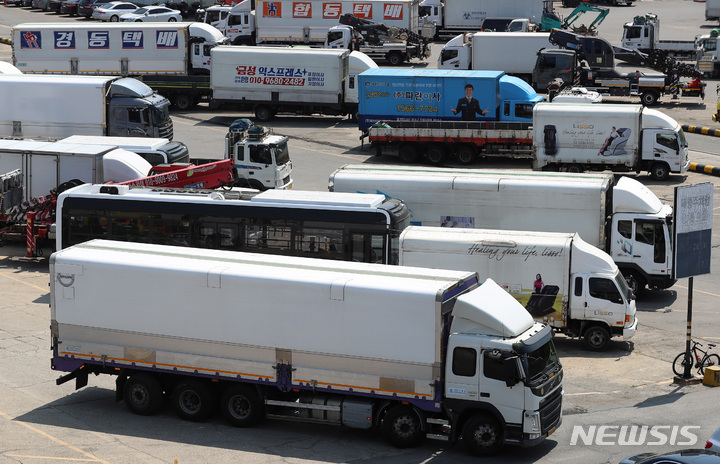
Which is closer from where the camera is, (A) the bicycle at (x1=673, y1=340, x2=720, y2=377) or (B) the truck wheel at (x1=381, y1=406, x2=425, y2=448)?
(B) the truck wheel at (x1=381, y1=406, x2=425, y2=448)

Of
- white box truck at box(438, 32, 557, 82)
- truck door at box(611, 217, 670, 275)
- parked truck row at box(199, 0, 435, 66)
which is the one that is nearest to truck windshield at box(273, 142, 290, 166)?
truck door at box(611, 217, 670, 275)

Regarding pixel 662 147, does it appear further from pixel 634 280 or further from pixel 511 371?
pixel 511 371

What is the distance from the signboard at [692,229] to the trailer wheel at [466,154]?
19.5 meters

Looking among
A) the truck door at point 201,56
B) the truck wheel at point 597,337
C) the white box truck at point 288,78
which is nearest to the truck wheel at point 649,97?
the white box truck at point 288,78

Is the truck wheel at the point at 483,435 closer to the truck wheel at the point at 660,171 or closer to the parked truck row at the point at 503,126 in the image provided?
the parked truck row at the point at 503,126

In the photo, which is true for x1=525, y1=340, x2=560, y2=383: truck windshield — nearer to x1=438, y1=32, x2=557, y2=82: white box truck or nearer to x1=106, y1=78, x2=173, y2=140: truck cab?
x1=106, y1=78, x2=173, y2=140: truck cab

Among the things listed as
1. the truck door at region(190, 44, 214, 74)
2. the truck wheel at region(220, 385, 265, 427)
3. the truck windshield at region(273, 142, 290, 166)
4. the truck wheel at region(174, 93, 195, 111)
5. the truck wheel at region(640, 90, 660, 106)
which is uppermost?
the truck door at region(190, 44, 214, 74)

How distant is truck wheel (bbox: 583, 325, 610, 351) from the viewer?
76.5 ft

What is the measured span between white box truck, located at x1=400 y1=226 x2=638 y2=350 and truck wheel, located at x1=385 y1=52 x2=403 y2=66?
39379mm

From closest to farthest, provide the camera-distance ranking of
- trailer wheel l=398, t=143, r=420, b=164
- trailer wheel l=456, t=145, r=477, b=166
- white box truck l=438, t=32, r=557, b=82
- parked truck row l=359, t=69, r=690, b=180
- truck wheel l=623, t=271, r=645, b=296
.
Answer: truck wheel l=623, t=271, r=645, b=296, parked truck row l=359, t=69, r=690, b=180, trailer wheel l=456, t=145, r=477, b=166, trailer wheel l=398, t=143, r=420, b=164, white box truck l=438, t=32, r=557, b=82

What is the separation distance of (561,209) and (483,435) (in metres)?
10.7

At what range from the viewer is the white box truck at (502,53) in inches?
2213

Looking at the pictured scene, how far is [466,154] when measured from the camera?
41156 millimetres

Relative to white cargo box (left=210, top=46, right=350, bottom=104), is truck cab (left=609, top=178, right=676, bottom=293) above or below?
below
